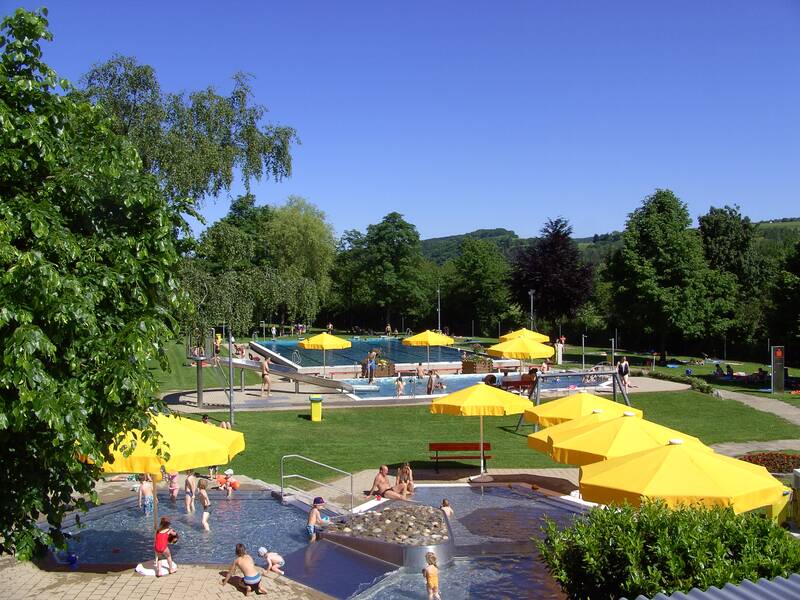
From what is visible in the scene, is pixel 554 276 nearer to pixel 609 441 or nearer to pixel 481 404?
pixel 481 404

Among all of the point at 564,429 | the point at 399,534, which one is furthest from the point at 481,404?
the point at 399,534

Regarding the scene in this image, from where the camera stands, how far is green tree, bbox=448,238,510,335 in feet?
208

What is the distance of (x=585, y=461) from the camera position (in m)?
12.1

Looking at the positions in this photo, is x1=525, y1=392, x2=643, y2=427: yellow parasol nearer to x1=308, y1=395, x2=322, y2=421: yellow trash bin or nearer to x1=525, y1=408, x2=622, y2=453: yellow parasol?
x1=525, y1=408, x2=622, y2=453: yellow parasol

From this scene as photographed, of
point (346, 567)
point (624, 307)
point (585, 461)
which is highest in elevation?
point (624, 307)

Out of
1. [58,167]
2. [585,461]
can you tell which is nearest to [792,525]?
[585,461]

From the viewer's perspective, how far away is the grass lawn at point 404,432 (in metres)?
18.9

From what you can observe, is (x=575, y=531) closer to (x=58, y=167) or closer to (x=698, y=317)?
(x=58, y=167)

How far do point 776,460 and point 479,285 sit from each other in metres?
47.6

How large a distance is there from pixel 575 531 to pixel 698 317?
3626 cm

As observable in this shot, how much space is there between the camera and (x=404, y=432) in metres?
22.7

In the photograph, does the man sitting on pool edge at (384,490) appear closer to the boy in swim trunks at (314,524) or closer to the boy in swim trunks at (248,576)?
the boy in swim trunks at (314,524)

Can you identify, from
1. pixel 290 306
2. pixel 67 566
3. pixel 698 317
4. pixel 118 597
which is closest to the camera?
pixel 118 597

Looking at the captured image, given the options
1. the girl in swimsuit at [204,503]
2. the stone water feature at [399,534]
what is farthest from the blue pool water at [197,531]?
the stone water feature at [399,534]
